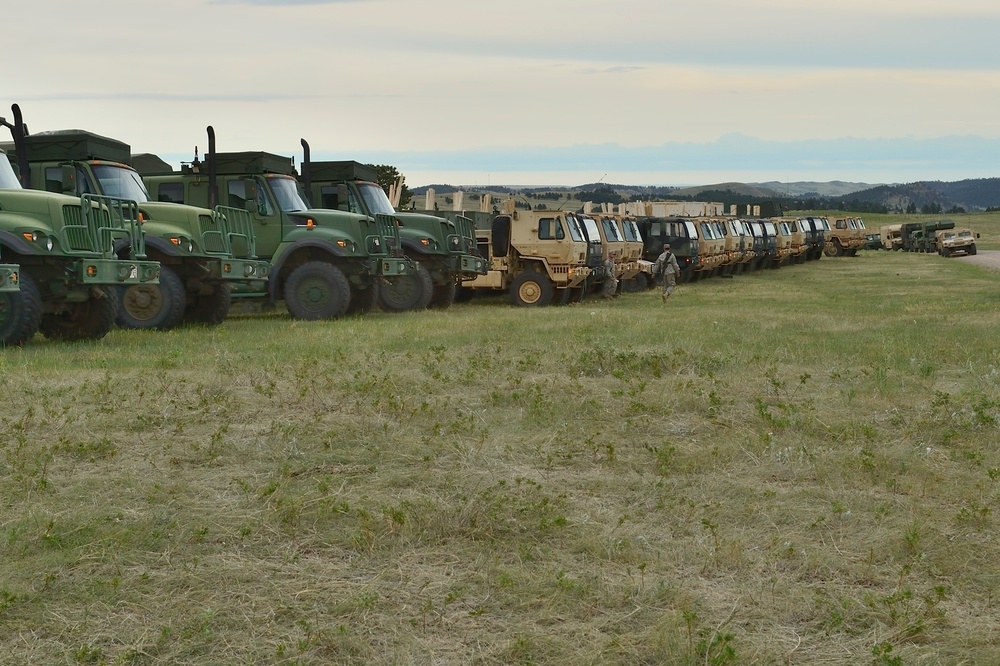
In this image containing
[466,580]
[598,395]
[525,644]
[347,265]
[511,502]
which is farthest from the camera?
[347,265]

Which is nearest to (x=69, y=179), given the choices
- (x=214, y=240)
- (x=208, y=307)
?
(x=214, y=240)

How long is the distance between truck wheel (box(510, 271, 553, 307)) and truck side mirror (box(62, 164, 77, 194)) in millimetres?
9905

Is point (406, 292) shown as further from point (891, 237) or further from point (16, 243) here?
point (891, 237)

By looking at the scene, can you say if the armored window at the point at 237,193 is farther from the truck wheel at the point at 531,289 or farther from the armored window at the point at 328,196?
the truck wheel at the point at 531,289

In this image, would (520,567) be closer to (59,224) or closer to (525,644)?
(525,644)

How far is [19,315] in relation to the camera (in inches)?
518

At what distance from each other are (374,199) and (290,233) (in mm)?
2895

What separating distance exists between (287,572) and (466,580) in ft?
2.56

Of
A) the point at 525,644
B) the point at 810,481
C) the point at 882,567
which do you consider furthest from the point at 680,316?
the point at 525,644

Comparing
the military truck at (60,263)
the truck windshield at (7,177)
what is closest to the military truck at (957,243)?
the military truck at (60,263)

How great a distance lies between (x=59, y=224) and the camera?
13.8 meters

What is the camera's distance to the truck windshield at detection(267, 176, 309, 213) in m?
19.5

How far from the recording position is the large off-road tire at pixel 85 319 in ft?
48.4

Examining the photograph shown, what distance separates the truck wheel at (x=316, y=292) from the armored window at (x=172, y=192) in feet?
6.71
